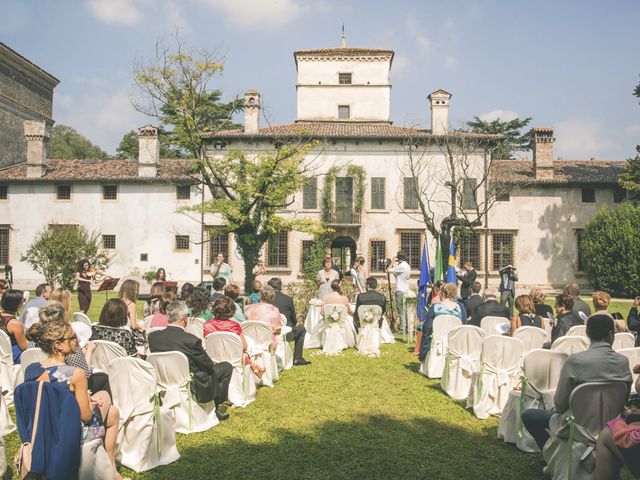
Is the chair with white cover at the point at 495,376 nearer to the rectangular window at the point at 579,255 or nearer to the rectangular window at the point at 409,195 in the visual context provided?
the rectangular window at the point at 409,195

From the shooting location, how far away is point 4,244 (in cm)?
3073

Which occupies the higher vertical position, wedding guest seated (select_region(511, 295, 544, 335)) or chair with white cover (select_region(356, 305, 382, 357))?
wedding guest seated (select_region(511, 295, 544, 335))

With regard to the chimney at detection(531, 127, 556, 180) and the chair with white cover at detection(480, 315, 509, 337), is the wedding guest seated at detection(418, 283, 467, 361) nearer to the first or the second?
the chair with white cover at detection(480, 315, 509, 337)

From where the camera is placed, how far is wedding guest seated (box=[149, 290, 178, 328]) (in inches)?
295

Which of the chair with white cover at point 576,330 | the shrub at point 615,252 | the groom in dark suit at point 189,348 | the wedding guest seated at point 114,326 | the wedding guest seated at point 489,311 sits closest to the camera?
the wedding guest seated at point 114,326

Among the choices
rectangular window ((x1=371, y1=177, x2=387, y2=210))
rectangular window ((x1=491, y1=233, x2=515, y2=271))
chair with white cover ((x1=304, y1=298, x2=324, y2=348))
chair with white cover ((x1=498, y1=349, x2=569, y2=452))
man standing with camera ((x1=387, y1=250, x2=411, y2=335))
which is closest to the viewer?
chair with white cover ((x1=498, y1=349, x2=569, y2=452))

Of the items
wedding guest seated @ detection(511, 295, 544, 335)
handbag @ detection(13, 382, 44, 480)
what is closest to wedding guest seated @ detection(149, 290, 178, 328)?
handbag @ detection(13, 382, 44, 480)

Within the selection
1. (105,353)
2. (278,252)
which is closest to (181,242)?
(278,252)

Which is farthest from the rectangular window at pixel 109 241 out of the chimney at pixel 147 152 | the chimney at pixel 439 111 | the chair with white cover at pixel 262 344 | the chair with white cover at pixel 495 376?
the chair with white cover at pixel 495 376

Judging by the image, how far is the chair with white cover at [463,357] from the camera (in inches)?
291

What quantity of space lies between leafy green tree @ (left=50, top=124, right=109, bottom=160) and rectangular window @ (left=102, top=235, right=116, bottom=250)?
88.5ft

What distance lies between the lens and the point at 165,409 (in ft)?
17.2

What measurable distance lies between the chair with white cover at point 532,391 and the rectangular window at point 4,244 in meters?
32.0

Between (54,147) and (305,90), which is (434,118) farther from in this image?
(54,147)
